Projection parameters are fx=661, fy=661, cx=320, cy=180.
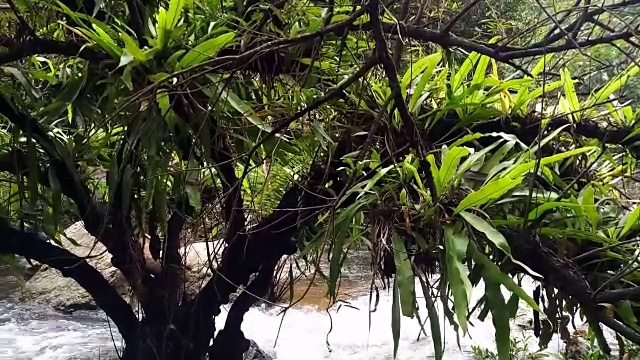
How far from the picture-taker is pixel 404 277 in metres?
1.05

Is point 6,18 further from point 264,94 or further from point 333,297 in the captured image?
point 333,297

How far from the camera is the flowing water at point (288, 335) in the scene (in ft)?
→ 10.9

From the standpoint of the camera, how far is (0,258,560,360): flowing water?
334 centimetres

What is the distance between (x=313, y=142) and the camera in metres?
1.52

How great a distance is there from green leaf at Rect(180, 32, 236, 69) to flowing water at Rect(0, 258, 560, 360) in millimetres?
1983

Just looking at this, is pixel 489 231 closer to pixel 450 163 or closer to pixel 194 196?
pixel 450 163

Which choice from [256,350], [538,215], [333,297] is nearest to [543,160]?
[538,215]

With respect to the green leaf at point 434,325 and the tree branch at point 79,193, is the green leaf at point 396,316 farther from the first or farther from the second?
the tree branch at point 79,193

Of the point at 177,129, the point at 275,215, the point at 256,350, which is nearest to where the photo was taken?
the point at 177,129

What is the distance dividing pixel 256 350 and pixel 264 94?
1.75 m

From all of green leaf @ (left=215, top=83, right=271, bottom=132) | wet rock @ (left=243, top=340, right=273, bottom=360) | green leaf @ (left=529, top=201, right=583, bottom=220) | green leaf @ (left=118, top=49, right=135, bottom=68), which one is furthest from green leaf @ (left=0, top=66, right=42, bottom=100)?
wet rock @ (left=243, top=340, right=273, bottom=360)

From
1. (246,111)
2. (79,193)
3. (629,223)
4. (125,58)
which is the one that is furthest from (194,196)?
(629,223)

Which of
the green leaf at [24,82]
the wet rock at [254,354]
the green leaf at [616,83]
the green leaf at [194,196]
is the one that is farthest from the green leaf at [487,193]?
the wet rock at [254,354]

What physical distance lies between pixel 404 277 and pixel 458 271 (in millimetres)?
88
